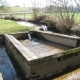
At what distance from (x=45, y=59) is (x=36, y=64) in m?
0.33

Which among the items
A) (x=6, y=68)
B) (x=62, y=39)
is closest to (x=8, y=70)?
(x=6, y=68)

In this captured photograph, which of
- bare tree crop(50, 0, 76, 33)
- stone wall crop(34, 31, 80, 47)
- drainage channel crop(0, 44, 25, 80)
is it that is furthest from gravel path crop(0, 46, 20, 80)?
bare tree crop(50, 0, 76, 33)

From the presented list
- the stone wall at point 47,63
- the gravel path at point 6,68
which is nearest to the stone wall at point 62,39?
the stone wall at point 47,63

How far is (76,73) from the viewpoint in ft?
16.1

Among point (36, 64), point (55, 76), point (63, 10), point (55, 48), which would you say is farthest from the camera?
point (63, 10)

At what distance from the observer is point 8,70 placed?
5.58 metres

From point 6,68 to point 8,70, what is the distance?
0.23 meters

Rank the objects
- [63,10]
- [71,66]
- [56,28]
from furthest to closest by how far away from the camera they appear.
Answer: [56,28]
[63,10]
[71,66]

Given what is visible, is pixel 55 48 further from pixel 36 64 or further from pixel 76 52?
pixel 36 64

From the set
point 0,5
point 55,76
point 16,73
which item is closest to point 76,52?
point 55,76

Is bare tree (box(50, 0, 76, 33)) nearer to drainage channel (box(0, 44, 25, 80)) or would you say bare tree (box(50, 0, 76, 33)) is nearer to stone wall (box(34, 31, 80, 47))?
stone wall (box(34, 31, 80, 47))

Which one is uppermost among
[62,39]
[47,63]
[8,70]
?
[62,39]

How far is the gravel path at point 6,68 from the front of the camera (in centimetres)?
506

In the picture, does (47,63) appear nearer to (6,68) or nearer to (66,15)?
(6,68)
